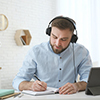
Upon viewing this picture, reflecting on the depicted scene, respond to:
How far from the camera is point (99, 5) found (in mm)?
4484

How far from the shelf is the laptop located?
11.1 ft

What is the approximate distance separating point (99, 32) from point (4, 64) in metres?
2.17

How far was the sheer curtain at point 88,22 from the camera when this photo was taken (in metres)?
4.54

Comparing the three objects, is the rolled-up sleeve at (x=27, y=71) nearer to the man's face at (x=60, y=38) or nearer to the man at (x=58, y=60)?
the man at (x=58, y=60)

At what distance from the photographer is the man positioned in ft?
5.94

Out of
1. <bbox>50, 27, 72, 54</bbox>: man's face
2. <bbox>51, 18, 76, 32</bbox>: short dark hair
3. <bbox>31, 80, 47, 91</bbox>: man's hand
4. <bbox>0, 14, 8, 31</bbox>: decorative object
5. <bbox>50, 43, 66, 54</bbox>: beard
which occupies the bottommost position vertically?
<bbox>31, 80, 47, 91</bbox>: man's hand

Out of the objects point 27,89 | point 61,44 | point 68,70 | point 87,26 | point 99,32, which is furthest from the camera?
point 87,26

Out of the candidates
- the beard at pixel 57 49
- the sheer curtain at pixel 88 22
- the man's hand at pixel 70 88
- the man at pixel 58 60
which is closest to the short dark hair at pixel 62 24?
the man at pixel 58 60

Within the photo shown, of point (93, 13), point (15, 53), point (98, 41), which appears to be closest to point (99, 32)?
point (98, 41)

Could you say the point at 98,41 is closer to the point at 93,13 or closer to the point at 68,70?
the point at 93,13

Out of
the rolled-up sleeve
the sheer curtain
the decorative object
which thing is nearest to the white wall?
the decorative object

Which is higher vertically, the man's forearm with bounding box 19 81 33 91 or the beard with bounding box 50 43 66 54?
the beard with bounding box 50 43 66 54

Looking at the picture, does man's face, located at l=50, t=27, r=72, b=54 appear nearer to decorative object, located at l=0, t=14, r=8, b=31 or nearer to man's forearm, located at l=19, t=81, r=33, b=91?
man's forearm, located at l=19, t=81, r=33, b=91

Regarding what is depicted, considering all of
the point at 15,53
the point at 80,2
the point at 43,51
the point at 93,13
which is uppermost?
the point at 80,2
